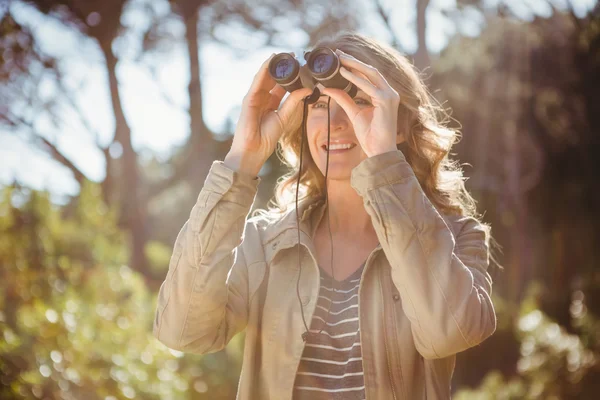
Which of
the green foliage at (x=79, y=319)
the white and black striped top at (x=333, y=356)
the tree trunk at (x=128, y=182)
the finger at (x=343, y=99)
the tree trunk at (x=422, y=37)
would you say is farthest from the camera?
the tree trunk at (x=128, y=182)

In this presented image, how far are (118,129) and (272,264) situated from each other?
5933 mm

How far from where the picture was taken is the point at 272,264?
2.19 meters

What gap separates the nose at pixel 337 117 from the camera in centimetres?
227

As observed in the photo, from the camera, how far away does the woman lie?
6.17ft

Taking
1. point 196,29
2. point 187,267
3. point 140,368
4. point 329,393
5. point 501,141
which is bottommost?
point 329,393

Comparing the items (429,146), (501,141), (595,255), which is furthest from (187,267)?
(595,255)

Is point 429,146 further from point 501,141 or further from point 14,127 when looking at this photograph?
point 501,141

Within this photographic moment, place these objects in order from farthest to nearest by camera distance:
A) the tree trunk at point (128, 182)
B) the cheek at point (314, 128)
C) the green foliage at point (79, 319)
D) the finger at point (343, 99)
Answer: the tree trunk at point (128, 182) < the green foliage at point (79, 319) < the cheek at point (314, 128) < the finger at point (343, 99)

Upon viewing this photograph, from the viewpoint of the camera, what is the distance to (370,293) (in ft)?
6.81

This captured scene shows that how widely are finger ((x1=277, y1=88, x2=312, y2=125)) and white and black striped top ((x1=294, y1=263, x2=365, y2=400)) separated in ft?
1.77

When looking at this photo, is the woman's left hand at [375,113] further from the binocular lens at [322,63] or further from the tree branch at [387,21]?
the tree branch at [387,21]

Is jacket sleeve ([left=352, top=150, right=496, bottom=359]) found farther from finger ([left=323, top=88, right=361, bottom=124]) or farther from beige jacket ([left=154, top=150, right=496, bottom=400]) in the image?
finger ([left=323, top=88, right=361, bottom=124])

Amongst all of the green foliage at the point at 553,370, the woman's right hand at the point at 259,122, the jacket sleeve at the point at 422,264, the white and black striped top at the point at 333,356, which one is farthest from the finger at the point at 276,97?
the green foliage at the point at 553,370

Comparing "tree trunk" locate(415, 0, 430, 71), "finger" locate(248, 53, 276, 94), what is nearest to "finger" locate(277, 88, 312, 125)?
"finger" locate(248, 53, 276, 94)
